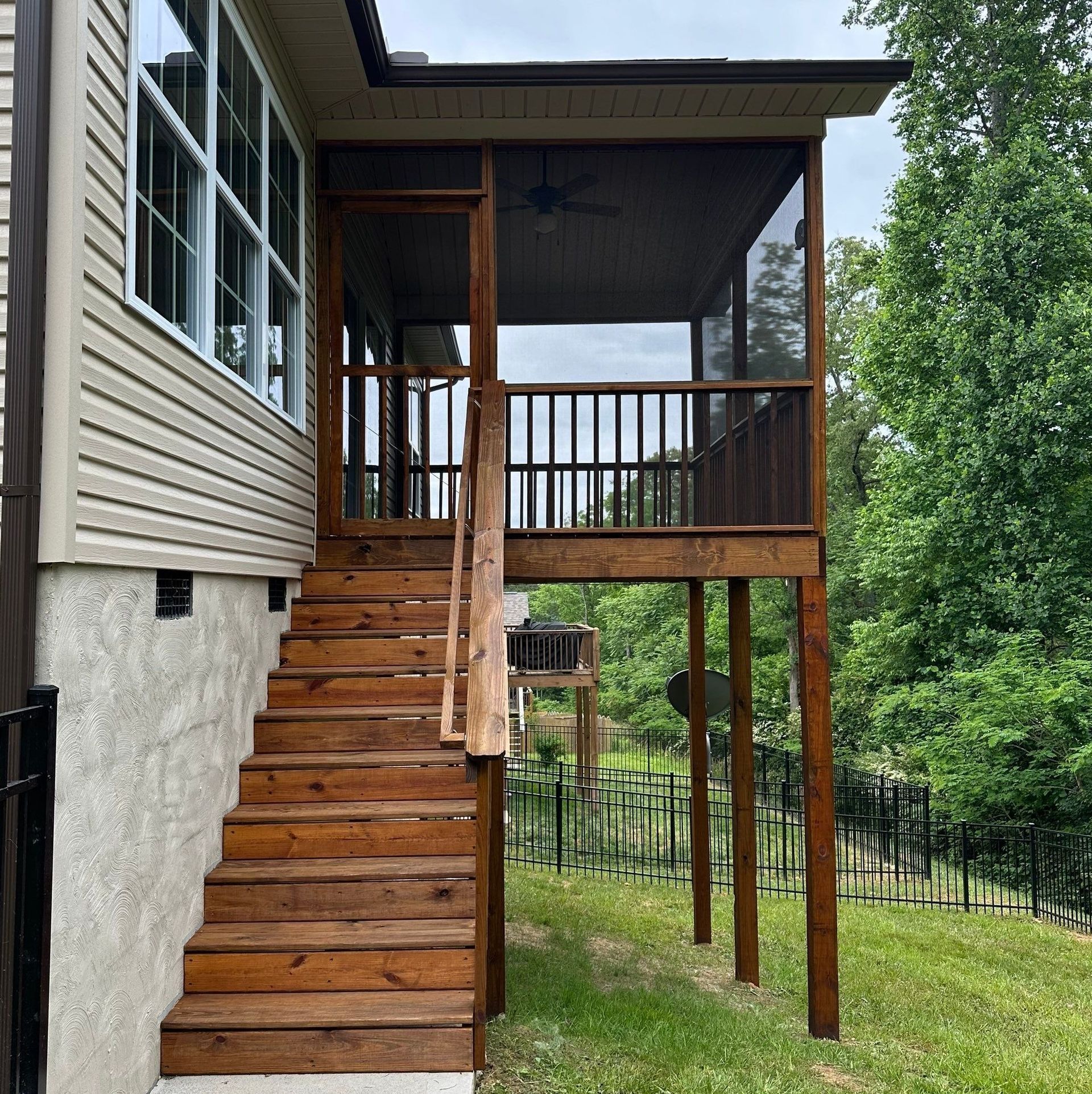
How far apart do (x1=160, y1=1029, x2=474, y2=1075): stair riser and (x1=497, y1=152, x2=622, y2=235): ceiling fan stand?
5.52m

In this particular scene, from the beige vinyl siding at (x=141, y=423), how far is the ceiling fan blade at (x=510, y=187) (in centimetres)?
217

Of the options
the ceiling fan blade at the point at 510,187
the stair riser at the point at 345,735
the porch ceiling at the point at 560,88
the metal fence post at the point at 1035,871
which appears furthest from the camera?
the metal fence post at the point at 1035,871

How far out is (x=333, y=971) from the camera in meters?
3.56

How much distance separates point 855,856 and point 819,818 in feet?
19.9

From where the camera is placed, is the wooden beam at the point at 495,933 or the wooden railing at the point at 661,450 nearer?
the wooden beam at the point at 495,933

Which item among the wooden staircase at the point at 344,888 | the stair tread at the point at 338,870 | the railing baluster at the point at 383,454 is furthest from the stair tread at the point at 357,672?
the railing baluster at the point at 383,454

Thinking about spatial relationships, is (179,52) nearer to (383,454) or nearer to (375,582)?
(375,582)

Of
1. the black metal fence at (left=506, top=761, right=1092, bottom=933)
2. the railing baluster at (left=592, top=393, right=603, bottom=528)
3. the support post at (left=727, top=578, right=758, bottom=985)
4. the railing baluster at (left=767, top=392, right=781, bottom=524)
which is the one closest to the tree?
the black metal fence at (left=506, top=761, right=1092, bottom=933)

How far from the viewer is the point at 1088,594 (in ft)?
45.1

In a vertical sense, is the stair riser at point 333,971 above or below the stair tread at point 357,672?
below

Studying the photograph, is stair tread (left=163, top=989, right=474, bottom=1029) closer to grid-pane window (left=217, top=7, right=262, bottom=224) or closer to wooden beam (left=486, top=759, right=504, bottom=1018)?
wooden beam (left=486, top=759, right=504, bottom=1018)

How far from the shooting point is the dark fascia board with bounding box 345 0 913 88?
538 centimetres

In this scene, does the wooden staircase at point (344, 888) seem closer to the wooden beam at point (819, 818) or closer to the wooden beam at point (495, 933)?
the wooden beam at point (495, 933)

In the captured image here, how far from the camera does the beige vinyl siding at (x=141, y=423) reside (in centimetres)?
279
